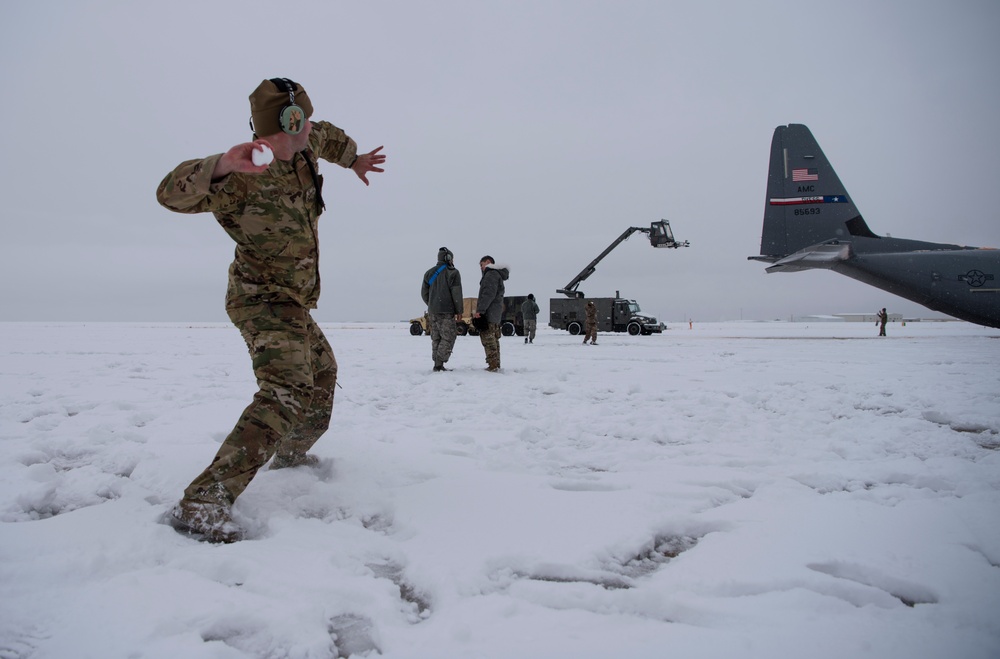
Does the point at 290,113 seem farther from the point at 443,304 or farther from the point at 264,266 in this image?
the point at 443,304

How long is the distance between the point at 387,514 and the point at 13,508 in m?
1.63

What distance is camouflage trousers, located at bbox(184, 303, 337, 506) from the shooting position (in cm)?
222

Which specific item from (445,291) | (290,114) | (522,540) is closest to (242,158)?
(290,114)

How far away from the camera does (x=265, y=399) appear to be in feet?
7.84

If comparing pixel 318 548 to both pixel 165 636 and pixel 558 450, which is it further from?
pixel 558 450

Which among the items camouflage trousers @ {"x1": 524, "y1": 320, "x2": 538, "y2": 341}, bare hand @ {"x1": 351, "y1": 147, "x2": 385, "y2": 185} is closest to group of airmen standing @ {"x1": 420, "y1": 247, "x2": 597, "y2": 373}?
bare hand @ {"x1": 351, "y1": 147, "x2": 385, "y2": 185}

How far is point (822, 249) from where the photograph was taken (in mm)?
18297

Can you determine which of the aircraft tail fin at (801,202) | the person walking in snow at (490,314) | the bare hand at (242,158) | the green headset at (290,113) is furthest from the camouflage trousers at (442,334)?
the aircraft tail fin at (801,202)

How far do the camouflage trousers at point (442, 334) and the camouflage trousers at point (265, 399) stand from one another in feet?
19.7

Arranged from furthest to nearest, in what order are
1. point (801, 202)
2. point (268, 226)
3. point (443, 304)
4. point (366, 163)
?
point (801, 202), point (443, 304), point (366, 163), point (268, 226)

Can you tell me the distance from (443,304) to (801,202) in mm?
16265

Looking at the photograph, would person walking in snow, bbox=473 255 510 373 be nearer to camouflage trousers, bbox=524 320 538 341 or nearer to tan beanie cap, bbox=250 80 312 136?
tan beanie cap, bbox=250 80 312 136

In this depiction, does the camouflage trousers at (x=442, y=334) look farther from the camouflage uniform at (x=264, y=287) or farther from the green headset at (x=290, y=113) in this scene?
the green headset at (x=290, y=113)

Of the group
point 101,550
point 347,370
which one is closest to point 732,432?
point 101,550
